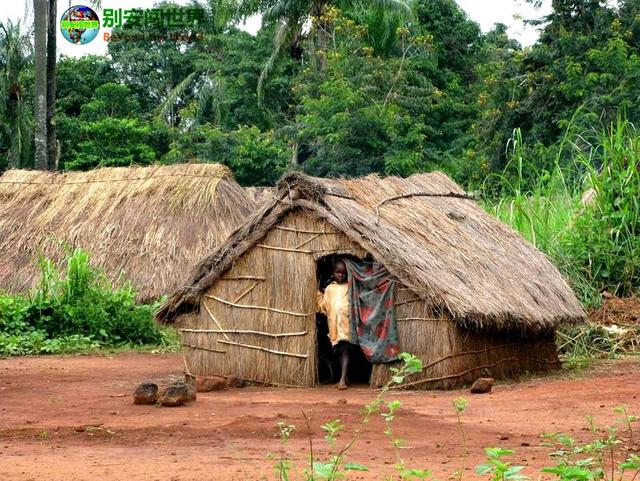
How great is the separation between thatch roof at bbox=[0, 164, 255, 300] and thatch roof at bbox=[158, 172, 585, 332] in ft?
18.5

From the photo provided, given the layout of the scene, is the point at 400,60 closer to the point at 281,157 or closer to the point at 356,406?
the point at 281,157

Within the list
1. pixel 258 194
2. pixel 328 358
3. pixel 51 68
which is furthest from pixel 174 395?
pixel 51 68

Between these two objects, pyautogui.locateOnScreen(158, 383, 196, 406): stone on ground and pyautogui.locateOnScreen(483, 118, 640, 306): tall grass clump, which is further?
pyautogui.locateOnScreen(483, 118, 640, 306): tall grass clump

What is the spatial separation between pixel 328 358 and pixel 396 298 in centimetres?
175

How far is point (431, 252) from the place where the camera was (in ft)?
36.3

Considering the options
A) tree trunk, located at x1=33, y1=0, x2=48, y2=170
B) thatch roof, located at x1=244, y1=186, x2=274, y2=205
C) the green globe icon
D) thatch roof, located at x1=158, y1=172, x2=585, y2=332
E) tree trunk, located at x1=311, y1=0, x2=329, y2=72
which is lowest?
thatch roof, located at x1=158, y1=172, x2=585, y2=332

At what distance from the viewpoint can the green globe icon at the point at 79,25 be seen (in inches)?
936

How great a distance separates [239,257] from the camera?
37.6ft

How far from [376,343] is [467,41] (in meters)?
21.6

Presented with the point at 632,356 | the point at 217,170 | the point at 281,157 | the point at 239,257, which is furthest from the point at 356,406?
the point at 281,157

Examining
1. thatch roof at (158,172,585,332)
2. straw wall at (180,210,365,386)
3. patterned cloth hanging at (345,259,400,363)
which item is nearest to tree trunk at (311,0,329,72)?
thatch roof at (158,172,585,332)

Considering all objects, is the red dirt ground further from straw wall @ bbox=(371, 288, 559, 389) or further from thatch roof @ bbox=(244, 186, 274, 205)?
thatch roof @ bbox=(244, 186, 274, 205)

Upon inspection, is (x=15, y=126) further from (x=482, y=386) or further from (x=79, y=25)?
(x=482, y=386)

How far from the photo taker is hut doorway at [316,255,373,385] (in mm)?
11867
